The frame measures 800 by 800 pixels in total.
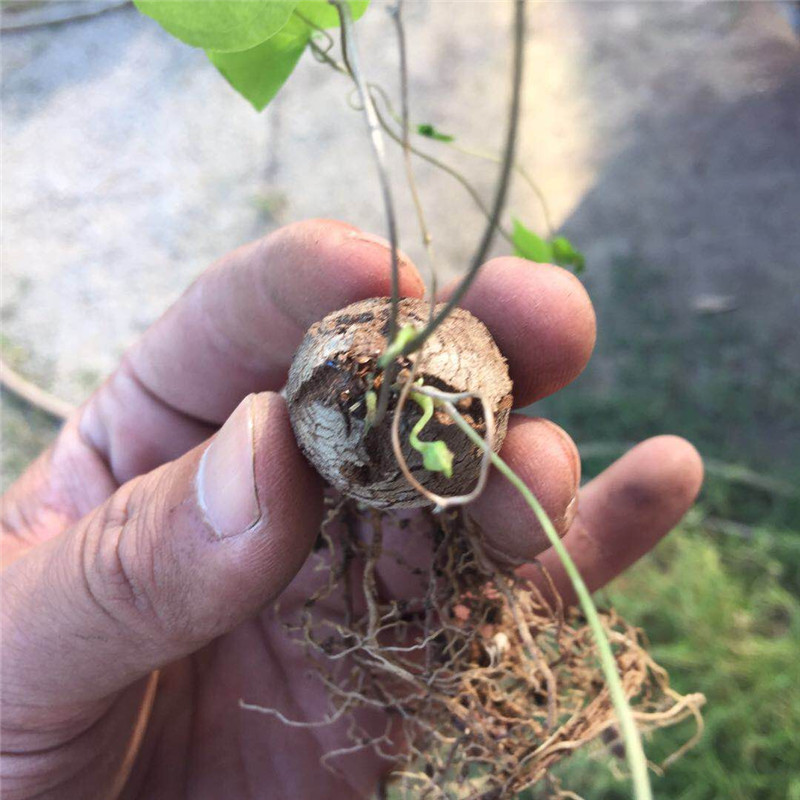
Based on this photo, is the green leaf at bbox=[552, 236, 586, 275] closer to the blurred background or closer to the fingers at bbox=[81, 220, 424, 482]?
the fingers at bbox=[81, 220, 424, 482]

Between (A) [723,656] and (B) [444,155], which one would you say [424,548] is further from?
(B) [444,155]

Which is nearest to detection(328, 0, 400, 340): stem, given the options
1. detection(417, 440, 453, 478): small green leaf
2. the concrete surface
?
detection(417, 440, 453, 478): small green leaf

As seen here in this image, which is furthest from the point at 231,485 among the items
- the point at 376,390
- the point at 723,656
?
the point at 723,656

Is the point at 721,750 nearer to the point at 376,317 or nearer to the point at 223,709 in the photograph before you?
the point at 223,709

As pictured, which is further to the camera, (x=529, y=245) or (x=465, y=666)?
(x=529, y=245)

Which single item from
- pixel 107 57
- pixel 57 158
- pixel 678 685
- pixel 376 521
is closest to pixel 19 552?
pixel 376 521
